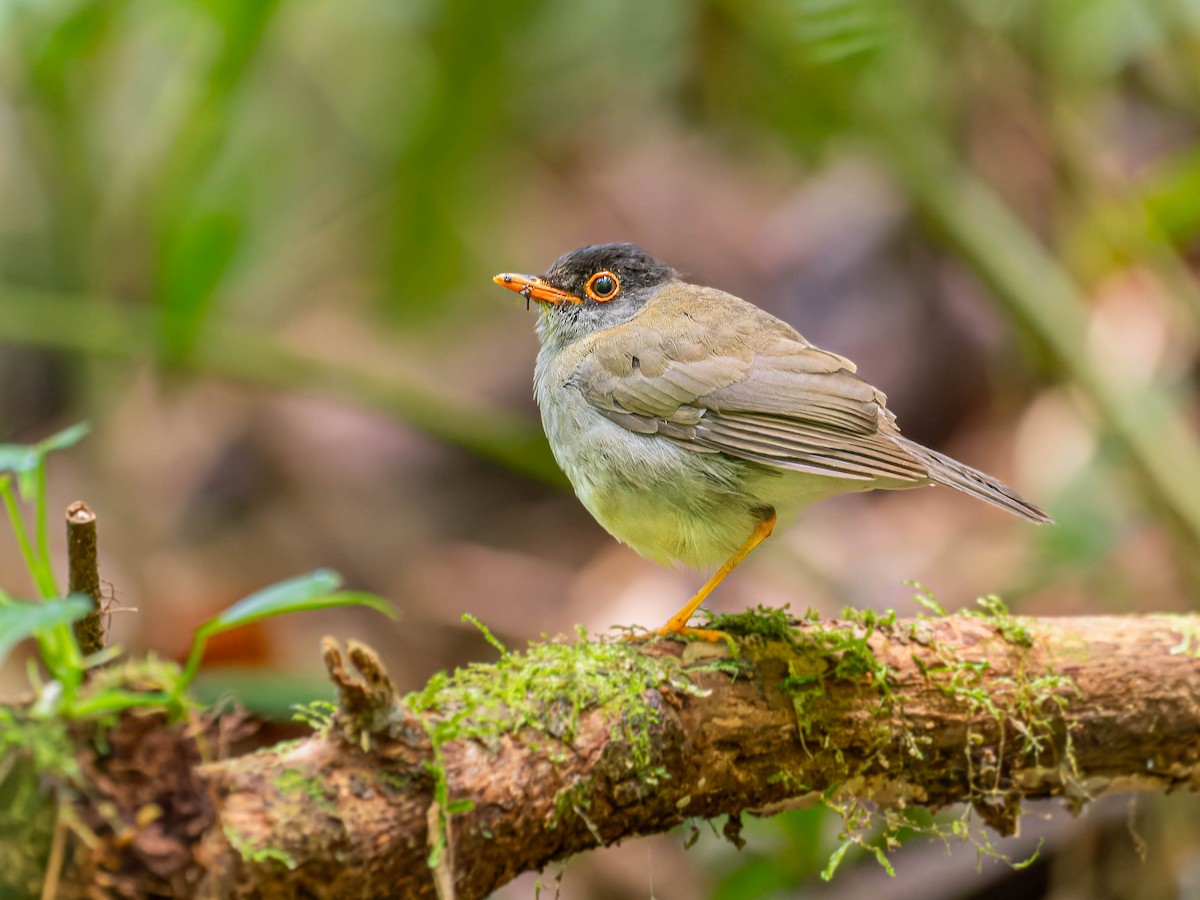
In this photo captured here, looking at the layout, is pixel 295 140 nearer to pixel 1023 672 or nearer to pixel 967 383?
pixel 967 383

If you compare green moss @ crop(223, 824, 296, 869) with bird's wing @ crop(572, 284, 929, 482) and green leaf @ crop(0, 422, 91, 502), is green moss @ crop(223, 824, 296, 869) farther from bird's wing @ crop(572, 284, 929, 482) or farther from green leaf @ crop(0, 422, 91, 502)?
bird's wing @ crop(572, 284, 929, 482)

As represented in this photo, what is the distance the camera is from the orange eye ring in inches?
153

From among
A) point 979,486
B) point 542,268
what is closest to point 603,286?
point 979,486

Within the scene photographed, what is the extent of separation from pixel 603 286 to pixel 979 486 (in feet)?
4.82

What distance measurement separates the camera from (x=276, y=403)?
8016 millimetres

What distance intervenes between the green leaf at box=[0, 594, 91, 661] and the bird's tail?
6.47 feet

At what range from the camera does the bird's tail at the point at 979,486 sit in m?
2.89

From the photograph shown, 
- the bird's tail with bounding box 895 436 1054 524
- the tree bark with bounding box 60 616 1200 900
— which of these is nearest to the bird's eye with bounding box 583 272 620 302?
the bird's tail with bounding box 895 436 1054 524

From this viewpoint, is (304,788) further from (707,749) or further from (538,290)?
(538,290)

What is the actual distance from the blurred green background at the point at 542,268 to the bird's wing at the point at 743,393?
1.21 meters

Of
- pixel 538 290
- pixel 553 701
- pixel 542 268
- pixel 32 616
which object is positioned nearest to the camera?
pixel 32 616

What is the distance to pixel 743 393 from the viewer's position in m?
3.24

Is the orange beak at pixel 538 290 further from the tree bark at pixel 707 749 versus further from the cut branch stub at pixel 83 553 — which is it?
the cut branch stub at pixel 83 553

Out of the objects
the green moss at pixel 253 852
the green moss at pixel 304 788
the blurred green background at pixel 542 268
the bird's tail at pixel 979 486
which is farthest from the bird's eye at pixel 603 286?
the green moss at pixel 253 852
